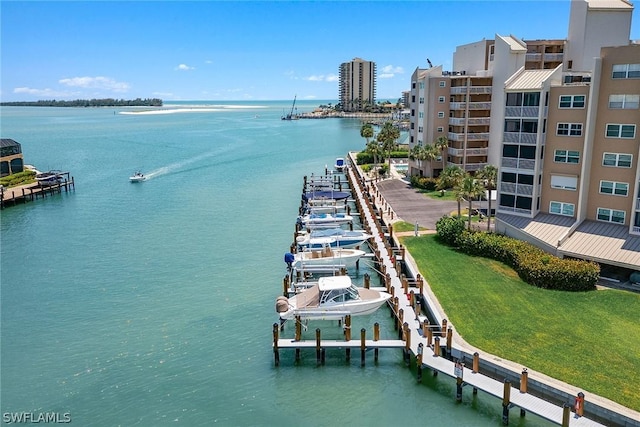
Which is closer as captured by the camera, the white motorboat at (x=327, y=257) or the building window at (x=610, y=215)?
the building window at (x=610, y=215)

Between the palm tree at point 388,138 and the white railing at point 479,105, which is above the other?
the white railing at point 479,105

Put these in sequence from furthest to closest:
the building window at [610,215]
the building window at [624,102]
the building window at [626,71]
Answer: the building window at [610,215] → the building window at [624,102] → the building window at [626,71]

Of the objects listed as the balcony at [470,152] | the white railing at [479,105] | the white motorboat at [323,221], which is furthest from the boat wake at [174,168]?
the white railing at [479,105]

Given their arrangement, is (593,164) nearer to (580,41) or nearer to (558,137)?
(558,137)

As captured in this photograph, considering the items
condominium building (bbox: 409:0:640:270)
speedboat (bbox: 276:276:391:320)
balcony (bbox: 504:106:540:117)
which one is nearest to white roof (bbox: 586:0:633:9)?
condominium building (bbox: 409:0:640:270)

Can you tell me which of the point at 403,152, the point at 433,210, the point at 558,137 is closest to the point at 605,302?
the point at 558,137

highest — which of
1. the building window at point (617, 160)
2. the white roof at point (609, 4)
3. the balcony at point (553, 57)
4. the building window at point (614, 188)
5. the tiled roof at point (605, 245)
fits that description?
the white roof at point (609, 4)

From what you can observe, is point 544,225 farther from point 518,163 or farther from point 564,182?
point 518,163

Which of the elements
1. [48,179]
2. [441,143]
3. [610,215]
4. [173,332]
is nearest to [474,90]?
[441,143]

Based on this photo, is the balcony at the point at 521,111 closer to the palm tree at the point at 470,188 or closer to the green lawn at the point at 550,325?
the palm tree at the point at 470,188
